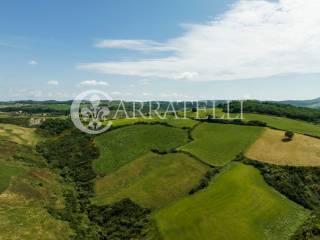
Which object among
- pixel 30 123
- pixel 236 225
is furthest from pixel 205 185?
pixel 30 123

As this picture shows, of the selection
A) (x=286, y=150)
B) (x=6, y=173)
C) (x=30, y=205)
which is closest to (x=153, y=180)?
(x=30, y=205)

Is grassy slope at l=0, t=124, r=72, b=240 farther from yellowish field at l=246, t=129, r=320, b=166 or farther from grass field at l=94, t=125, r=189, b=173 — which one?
yellowish field at l=246, t=129, r=320, b=166

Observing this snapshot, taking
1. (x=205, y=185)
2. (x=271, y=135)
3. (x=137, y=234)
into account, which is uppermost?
(x=271, y=135)

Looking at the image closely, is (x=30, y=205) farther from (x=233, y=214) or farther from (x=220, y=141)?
(x=220, y=141)

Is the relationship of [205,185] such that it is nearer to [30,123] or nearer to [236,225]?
[236,225]

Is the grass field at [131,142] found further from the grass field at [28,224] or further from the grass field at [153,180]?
the grass field at [28,224]

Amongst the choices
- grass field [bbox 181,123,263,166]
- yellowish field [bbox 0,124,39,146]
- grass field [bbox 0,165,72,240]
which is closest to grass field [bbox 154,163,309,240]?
grass field [bbox 181,123,263,166]
